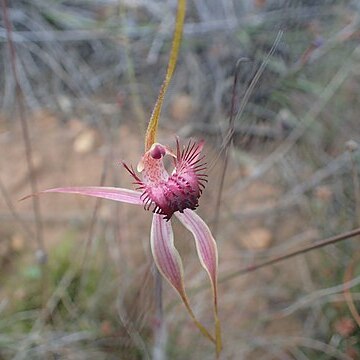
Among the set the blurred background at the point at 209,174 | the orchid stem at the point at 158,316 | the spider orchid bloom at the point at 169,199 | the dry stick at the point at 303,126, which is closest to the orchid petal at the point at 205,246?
the spider orchid bloom at the point at 169,199

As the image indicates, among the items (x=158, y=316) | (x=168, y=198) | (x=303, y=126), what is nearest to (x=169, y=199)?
(x=168, y=198)

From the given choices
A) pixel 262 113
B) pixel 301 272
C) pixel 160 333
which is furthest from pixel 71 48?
pixel 160 333

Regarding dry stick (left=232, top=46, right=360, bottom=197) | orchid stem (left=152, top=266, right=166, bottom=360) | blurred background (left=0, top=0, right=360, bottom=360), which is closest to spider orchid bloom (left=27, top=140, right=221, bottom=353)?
orchid stem (left=152, top=266, right=166, bottom=360)

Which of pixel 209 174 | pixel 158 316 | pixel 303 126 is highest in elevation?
pixel 303 126

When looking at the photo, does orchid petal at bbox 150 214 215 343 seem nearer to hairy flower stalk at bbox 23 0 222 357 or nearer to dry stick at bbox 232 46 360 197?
hairy flower stalk at bbox 23 0 222 357

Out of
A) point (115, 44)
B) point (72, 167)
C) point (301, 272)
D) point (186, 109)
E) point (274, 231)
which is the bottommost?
point (301, 272)

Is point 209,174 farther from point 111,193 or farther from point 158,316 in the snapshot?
point 111,193

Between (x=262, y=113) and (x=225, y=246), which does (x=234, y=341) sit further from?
(x=262, y=113)
